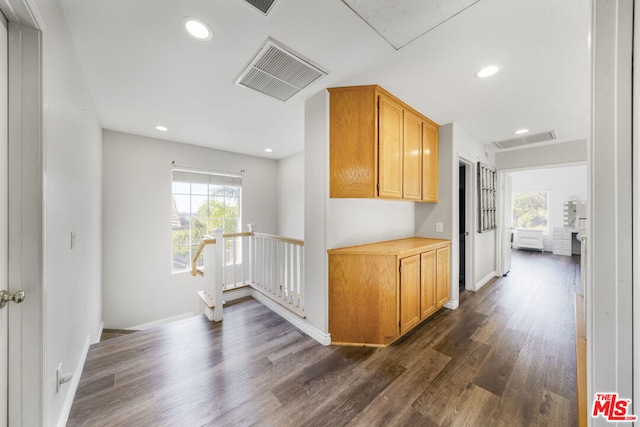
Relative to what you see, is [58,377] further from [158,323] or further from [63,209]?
[158,323]

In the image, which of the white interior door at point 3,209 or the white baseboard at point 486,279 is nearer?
the white interior door at point 3,209

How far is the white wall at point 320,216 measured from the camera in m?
2.27

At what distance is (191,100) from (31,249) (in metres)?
1.97

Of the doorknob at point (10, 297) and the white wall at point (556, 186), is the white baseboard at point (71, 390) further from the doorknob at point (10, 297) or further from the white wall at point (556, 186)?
the white wall at point (556, 186)

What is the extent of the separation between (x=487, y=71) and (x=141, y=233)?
4.83m

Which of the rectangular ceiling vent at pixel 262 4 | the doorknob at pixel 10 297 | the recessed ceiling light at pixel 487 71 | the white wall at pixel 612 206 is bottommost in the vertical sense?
the doorknob at pixel 10 297

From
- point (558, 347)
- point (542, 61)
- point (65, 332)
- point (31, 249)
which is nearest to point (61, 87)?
point (31, 249)

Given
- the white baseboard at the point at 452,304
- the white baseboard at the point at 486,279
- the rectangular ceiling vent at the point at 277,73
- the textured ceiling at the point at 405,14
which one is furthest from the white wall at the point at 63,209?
the white baseboard at the point at 486,279

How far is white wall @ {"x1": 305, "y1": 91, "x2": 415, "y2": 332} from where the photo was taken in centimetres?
227

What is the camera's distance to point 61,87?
1.41m

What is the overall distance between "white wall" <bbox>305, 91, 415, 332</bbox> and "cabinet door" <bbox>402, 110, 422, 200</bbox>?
0.59 meters

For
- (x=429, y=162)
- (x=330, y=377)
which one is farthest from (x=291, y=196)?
(x=330, y=377)

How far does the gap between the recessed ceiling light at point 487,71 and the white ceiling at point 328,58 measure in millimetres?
63

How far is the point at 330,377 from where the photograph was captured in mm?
1818
